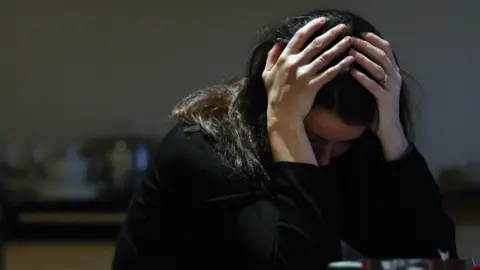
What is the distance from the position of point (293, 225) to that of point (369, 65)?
0.49 ft

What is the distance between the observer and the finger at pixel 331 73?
21.2 inches

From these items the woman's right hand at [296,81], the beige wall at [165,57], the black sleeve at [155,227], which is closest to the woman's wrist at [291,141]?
the woman's right hand at [296,81]

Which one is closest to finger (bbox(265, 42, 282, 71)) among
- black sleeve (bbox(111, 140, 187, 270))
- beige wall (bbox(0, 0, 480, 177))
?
black sleeve (bbox(111, 140, 187, 270))

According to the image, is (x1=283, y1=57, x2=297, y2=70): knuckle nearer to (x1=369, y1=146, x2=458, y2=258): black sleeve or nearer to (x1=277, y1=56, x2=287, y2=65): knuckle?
(x1=277, y1=56, x2=287, y2=65): knuckle

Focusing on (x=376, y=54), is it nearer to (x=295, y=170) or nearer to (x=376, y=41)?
(x=376, y=41)

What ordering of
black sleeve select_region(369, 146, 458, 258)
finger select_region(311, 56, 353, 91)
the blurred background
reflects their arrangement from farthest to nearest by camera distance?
1. the blurred background
2. black sleeve select_region(369, 146, 458, 258)
3. finger select_region(311, 56, 353, 91)

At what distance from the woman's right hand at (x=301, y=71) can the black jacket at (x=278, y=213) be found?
0.16 feet

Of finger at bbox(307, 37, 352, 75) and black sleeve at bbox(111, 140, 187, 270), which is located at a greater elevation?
finger at bbox(307, 37, 352, 75)

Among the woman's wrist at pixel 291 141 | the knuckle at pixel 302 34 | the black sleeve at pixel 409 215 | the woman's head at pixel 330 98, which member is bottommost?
the black sleeve at pixel 409 215

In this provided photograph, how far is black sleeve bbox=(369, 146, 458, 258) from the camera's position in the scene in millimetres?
654

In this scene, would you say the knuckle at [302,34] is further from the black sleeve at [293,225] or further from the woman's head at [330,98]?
the black sleeve at [293,225]

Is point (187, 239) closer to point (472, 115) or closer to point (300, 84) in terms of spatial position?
point (300, 84)

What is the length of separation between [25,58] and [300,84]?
2.62 feet

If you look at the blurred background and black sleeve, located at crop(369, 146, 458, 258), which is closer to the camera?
black sleeve, located at crop(369, 146, 458, 258)
